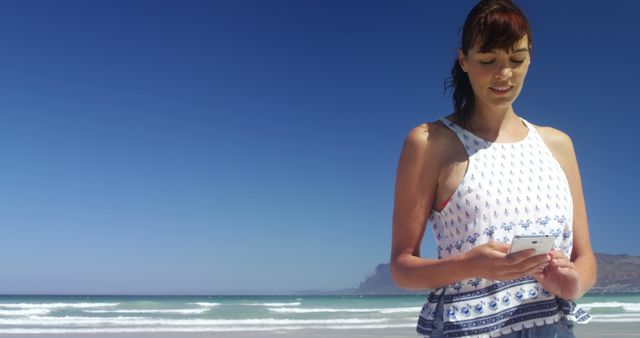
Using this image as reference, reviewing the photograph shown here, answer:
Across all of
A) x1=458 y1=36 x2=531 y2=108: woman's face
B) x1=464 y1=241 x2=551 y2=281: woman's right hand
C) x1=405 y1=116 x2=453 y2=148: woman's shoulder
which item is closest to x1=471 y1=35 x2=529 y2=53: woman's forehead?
x1=458 y1=36 x2=531 y2=108: woman's face

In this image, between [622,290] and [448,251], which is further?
[622,290]

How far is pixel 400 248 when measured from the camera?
1.45 meters

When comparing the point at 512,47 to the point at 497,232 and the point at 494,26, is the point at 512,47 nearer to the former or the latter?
the point at 494,26

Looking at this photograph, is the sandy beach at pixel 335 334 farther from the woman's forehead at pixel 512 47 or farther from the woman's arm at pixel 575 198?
the woman's forehead at pixel 512 47

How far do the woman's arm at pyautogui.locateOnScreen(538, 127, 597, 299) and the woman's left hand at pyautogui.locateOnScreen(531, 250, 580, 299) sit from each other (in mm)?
160

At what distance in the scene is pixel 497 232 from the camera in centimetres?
137

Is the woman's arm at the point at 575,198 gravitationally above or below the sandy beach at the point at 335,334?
above

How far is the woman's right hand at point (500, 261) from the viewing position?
1201mm

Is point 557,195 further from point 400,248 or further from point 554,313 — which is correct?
point 400,248

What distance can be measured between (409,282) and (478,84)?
47 centimetres

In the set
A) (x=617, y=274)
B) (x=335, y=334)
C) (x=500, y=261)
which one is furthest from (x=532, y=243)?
(x=617, y=274)

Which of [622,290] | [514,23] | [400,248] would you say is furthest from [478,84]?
[622,290]

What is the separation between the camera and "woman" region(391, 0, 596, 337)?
4.45 ft

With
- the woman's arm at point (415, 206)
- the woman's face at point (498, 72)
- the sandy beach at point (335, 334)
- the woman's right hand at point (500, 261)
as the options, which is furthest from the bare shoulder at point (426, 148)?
the sandy beach at point (335, 334)
